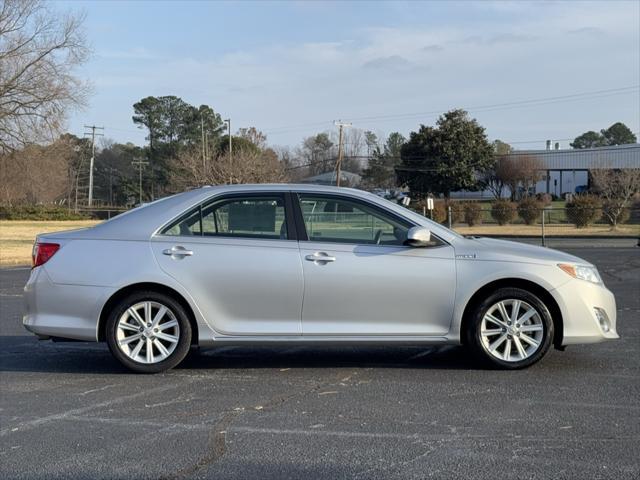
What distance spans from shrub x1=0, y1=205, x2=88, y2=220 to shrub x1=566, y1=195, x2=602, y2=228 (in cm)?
4668

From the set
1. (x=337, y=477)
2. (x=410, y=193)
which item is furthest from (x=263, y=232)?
(x=410, y=193)

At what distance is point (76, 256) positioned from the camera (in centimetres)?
612

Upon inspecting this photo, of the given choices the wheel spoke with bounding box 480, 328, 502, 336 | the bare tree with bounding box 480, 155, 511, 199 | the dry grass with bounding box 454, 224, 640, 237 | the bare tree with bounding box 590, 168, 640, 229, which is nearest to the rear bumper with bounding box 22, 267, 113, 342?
the wheel spoke with bounding box 480, 328, 502, 336

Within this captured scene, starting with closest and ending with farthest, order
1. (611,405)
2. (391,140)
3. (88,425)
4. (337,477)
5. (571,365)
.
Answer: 1. (337,477)
2. (88,425)
3. (611,405)
4. (571,365)
5. (391,140)

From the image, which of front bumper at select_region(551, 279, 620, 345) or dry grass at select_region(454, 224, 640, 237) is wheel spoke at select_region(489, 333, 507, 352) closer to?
front bumper at select_region(551, 279, 620, 345)

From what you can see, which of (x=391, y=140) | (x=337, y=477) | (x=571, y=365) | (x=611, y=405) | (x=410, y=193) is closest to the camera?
(x=337, y=477)

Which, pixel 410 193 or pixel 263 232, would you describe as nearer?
pixel 263 232

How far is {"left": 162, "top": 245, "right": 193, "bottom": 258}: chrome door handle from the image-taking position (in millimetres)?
6086

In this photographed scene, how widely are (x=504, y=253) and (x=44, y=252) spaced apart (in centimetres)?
405

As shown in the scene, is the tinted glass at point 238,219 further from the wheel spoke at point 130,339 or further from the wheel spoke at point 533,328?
the wheel spoke at point 533,328

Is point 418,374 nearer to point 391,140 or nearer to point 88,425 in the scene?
point 88,425

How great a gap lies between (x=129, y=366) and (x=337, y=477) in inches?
114

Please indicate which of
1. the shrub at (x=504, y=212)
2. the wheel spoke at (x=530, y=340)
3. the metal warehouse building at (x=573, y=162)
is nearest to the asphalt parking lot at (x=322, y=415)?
the wheel spoke at (x=530, y=340)

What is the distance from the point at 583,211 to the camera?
37.8 meters
